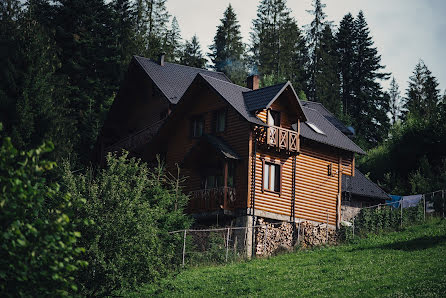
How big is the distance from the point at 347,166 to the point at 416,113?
22.8 m

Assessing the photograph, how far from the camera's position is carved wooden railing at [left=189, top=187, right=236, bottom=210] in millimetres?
32344

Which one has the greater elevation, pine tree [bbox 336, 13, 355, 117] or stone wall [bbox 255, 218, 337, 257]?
pine tree [bbox 336, 13, 355, 117]

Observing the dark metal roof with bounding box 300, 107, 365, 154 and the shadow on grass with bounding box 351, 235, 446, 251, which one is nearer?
the shadow on grass with bounding box 351, 235, 446, 251

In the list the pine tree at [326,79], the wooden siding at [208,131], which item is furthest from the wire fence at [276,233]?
the pine tree at [326,79]

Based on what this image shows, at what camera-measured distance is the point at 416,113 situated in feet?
194

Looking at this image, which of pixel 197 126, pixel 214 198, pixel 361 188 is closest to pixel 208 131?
pixel 197 126

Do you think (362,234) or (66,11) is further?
(66,11)

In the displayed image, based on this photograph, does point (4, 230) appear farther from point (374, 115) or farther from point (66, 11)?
point (374, 115)

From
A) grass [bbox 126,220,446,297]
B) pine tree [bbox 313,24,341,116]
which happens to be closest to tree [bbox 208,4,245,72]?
pine tree [bbox 313,24,341,116]

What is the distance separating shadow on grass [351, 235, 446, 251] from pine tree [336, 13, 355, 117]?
1664 inches

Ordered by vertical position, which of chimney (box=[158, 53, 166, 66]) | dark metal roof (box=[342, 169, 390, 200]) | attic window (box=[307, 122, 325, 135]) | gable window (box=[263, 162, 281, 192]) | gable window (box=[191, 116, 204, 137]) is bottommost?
gable window (box=[263, 162, 281, 192])

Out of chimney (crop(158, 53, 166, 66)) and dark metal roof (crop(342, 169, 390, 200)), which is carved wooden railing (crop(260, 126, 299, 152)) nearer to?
dark metal roof (crop(342, 169, 390, 200))

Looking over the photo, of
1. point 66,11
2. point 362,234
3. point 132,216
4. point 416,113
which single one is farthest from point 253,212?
point 416,113

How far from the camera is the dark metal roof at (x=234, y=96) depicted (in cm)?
3291
